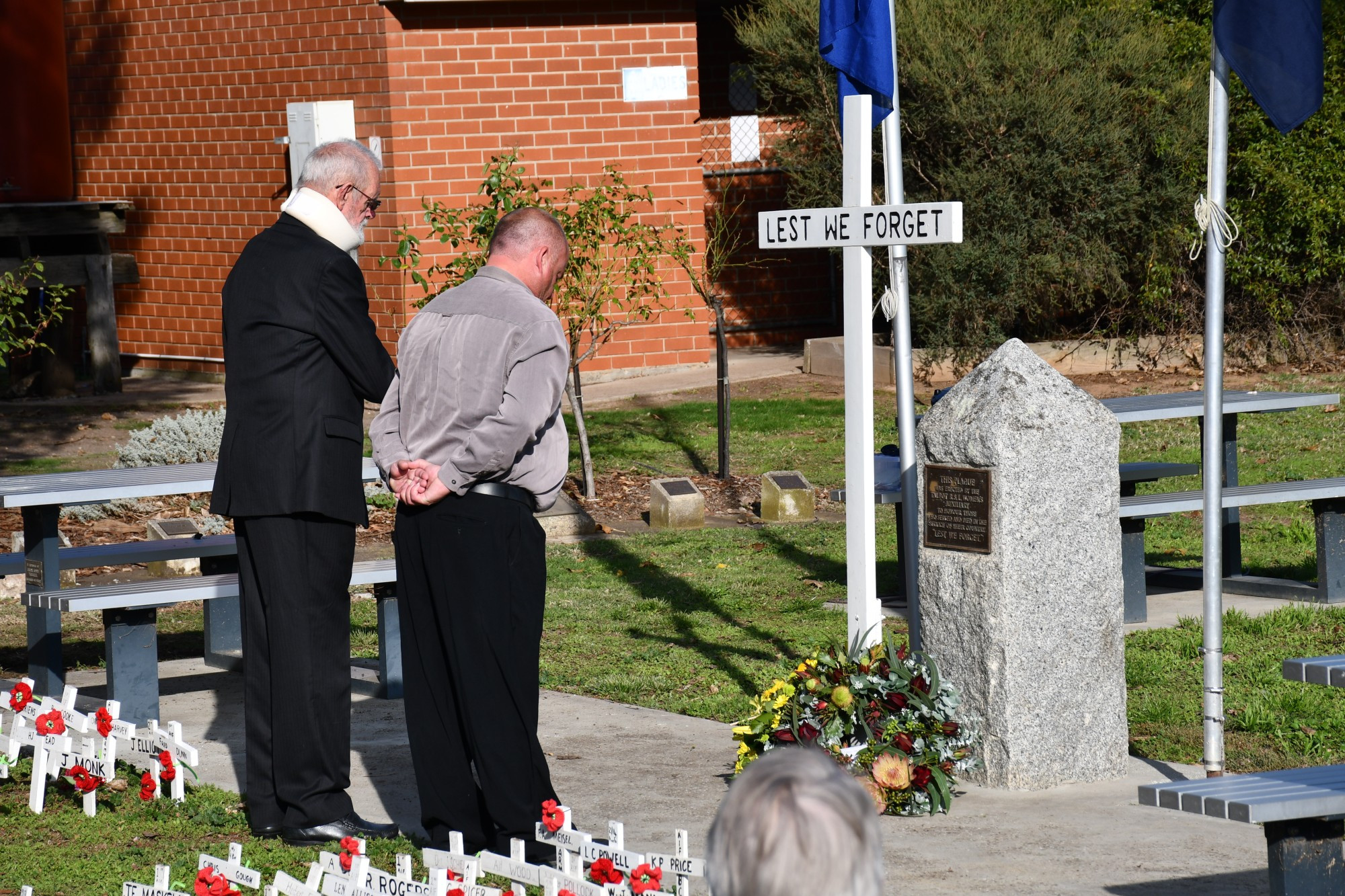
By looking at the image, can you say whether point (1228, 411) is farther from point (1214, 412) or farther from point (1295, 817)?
point (1295, 817)

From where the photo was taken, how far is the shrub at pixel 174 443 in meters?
12.0

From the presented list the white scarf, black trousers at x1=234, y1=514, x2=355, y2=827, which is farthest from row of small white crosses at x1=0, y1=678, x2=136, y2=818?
the white scarf

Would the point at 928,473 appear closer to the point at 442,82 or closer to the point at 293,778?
the point at 293,778

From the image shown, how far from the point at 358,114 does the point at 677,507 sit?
656cm

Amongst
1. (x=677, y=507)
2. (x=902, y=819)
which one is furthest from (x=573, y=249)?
(x=902, y=819)

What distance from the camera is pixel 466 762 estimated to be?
5305 mm

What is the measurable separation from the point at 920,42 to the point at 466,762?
12359 mm

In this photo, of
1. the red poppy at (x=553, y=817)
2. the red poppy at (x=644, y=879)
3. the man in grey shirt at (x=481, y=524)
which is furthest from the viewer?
the man in grey shirt at (x=481, y=524)

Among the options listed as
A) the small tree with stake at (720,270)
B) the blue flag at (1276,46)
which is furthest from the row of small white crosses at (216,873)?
the small tree with stake at (720,270)

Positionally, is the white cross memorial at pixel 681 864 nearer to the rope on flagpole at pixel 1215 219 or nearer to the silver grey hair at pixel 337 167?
the silver grey hair at pixel 337 167

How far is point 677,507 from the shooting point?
37.4 feet

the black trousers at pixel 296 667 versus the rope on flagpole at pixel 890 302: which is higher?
the rope on flagpole at pixel 890 302

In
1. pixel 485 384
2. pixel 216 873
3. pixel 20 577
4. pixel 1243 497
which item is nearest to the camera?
pixel 216 873

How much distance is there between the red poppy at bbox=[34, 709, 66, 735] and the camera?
6.09m
